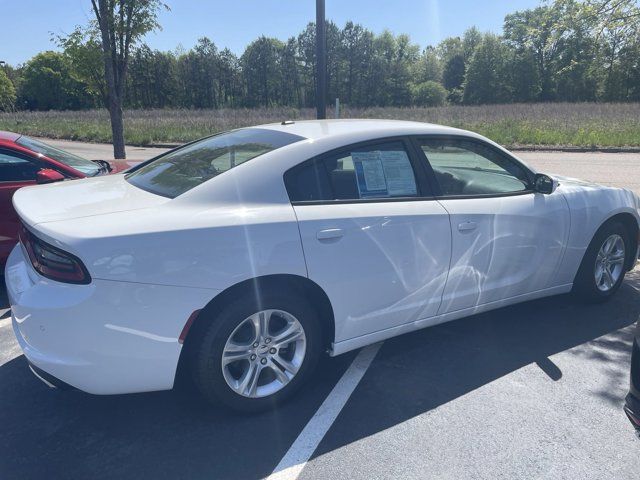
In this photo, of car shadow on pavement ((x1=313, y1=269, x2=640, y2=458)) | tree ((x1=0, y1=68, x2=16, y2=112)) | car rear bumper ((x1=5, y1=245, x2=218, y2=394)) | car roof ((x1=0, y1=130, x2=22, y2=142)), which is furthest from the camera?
tree ((x1=0, y1=68, x2=16, y2=112))

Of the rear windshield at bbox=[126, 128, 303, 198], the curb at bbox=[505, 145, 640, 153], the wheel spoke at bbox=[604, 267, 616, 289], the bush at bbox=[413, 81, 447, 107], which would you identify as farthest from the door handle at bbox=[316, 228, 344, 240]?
the bush at bbox=[413, 81, 447, 107]

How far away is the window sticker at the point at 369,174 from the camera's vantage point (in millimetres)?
3076

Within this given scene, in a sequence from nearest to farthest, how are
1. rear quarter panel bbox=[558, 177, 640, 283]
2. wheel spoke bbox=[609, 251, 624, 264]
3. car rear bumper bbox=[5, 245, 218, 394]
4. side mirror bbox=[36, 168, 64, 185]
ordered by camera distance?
car rear bumper bbox=[5, 245, 218, 394]
rear quarter panel bbox=[558, 177, 640, 283]
wheel spoke bbox=[609, 251, 624, 264]
side mirror bbox=[36, 168, 64, 185]

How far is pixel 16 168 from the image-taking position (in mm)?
4863

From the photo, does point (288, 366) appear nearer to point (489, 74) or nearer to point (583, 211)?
point (583, 211)

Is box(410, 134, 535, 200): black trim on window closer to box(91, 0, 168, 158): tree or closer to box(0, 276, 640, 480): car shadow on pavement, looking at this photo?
box(0, 276, 640, 480): car shadow on pavement

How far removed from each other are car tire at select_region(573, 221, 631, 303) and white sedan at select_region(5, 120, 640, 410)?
0.96ft

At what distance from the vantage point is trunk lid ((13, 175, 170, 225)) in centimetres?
259

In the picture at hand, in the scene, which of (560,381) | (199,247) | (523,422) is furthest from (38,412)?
(560,381)

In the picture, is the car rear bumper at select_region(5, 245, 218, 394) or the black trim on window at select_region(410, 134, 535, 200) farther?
the black trim on window at select_region(410, 134, 535, 200)

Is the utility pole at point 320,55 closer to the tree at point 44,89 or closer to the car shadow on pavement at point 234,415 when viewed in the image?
the car shadow on pavement at point 234,415

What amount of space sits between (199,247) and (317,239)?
0.65 meters

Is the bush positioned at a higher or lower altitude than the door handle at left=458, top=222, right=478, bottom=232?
higher

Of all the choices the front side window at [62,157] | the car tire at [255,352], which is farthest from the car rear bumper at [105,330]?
the front side window at [62,157]
